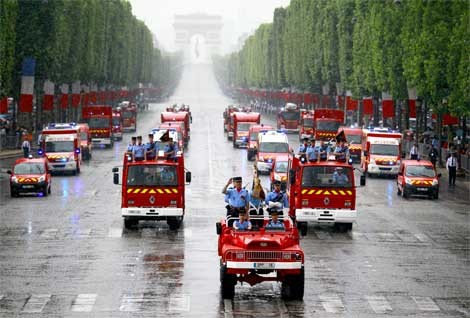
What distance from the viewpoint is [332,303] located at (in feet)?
90.3

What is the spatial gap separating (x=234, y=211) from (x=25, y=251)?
8.41 m

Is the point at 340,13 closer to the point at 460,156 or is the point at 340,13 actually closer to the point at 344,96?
the point at 344,96

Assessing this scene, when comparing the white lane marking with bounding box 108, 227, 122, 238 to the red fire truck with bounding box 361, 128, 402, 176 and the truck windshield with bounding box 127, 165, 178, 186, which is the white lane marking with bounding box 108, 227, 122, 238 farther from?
the red fire truck with bounding box 361, 128, 402, 176

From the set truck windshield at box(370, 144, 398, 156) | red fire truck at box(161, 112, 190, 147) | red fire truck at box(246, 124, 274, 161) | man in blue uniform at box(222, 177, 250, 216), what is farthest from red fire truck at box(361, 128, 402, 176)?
man in blue uniform at box(222, 177, 250, 216)

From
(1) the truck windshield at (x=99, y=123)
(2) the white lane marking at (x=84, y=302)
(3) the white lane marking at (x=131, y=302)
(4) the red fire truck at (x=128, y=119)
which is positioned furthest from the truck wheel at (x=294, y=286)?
(4) the red fire truck at (x=128, y=119)

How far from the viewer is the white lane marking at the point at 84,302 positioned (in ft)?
87.0

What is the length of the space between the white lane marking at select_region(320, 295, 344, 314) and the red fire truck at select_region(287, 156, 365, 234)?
13379 millimetres

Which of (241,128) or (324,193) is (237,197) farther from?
(241,128)

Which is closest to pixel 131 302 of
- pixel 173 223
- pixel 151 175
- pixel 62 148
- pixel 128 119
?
pixel 173 223

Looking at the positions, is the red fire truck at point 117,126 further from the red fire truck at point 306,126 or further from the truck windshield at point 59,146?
the truck windshield at point 59,146

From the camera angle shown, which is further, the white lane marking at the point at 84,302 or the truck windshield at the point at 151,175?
the truck windshield at the point at 151,175

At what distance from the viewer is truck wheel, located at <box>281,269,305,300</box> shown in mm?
27516

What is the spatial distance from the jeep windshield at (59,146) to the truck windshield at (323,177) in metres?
29.2

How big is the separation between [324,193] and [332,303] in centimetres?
1446
